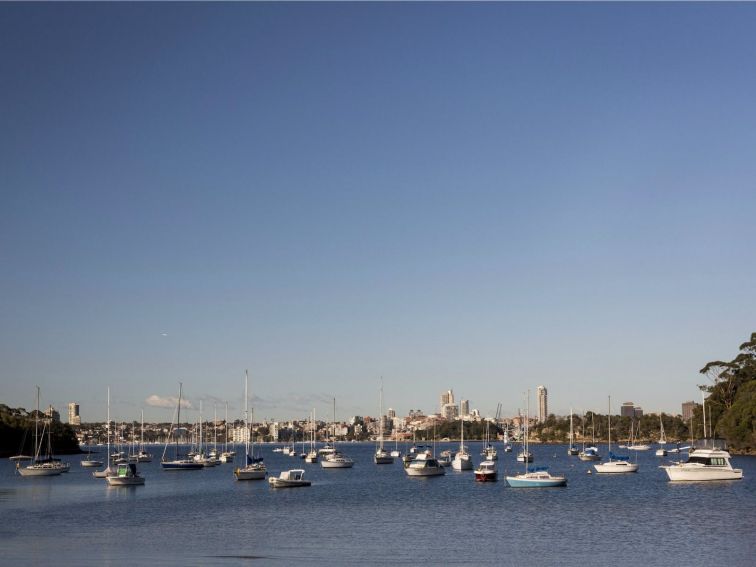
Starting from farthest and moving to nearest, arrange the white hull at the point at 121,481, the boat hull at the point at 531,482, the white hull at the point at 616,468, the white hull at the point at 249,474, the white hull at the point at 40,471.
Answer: the white hull at the point at 40,471
the white hull at the point at 616,468
the white hull at the point at 249,474
the white hull at the point at 121,481
the boat hull at the point at 531,482

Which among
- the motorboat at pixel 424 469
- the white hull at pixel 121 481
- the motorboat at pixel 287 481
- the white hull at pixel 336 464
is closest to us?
the motorboat at pixel 287 481

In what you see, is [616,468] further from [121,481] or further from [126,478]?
[121,481]

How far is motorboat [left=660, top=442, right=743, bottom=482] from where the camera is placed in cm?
10688

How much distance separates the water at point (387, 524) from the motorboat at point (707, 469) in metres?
1.46

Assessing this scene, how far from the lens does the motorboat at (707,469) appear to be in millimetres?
106875

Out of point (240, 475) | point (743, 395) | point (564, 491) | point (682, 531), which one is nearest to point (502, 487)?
point (564, 491)

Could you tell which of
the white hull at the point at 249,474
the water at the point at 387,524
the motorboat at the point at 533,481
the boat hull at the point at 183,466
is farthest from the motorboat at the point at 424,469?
the boat hull at the point at 183,466

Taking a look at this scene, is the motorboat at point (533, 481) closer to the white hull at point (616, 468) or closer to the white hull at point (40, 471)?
the white hull at point (616, 468)

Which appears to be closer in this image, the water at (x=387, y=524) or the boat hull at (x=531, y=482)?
the water at (x=387, y=524)

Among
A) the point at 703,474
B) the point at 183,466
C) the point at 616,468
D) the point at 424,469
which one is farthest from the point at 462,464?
the point at 183,466

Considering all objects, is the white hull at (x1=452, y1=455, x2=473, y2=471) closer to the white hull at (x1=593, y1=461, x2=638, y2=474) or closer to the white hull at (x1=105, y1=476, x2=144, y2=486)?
the white hull at (x1=593, y1=461, x2=638, y2=474)

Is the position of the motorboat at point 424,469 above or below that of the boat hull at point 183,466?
above

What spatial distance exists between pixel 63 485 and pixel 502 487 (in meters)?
60.4

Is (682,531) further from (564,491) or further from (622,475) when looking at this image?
(622,475)
